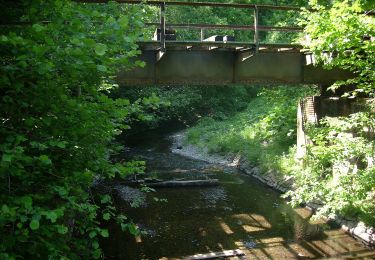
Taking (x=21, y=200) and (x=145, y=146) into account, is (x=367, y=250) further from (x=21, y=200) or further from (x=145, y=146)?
(x=145, y=146)

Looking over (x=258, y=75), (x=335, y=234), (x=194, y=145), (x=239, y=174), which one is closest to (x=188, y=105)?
(x=194, y=145)

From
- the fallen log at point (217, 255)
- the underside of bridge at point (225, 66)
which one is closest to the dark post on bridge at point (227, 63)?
the underside of bridge at point (225, 66)

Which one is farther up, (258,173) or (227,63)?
(227,63)

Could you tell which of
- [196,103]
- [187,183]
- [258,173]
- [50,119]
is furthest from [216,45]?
[196,103]

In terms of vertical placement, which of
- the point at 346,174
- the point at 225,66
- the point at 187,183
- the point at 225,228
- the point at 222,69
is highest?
the point at 225,66

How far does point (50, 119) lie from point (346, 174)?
29.9 feet

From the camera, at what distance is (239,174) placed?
19531mm

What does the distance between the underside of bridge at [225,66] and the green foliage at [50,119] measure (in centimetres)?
747

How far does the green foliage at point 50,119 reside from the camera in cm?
368

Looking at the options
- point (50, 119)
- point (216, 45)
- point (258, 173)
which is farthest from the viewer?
point (258, 173)

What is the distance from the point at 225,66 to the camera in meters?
13.3

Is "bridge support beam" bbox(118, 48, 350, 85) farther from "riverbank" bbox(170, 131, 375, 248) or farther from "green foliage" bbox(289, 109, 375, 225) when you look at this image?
"riverbank" bbox(170, 131, 375, 248)

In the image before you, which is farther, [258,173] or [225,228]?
[258,173]

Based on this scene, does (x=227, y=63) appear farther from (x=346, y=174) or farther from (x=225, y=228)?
(x=225, y=228)
